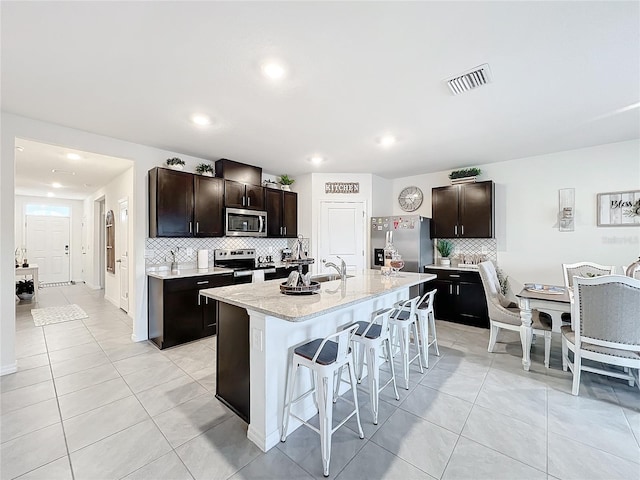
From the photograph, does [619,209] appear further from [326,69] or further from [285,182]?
[285,182]

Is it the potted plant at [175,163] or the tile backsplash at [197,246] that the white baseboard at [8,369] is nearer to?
the tile backsplash at [197,246]

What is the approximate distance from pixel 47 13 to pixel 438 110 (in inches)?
115

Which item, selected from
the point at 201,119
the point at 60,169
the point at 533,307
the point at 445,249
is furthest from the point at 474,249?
the point at 60,169

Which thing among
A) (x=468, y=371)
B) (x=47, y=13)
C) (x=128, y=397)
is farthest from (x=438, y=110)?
(x=128, y=397)

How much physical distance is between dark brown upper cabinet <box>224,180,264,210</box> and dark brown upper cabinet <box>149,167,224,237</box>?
11 centimetres

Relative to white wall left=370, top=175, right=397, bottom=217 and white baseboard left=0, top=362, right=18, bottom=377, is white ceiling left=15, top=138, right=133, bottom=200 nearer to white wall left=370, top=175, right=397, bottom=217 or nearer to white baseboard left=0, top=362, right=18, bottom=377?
white baseboard left=0, top=362, right=18, bottom=377

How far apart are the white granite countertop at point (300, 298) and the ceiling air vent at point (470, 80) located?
5.70 ft

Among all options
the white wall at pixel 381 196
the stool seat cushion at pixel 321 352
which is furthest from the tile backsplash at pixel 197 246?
the stool seat cushion at pixel 321 352

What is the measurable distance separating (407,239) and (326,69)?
10.9ft

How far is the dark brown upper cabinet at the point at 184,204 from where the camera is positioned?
144 inches

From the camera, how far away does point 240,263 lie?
4793 mm

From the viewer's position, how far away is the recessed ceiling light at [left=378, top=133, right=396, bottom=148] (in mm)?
3439

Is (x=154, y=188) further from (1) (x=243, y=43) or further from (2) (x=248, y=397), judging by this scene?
(2) (x=248, y=397)

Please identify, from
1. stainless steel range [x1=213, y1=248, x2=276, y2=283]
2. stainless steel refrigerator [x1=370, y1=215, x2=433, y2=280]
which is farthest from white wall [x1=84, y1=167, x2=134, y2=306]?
stainless steel refrigerator [x1=370, y1=215, x2=433, y2=280]
